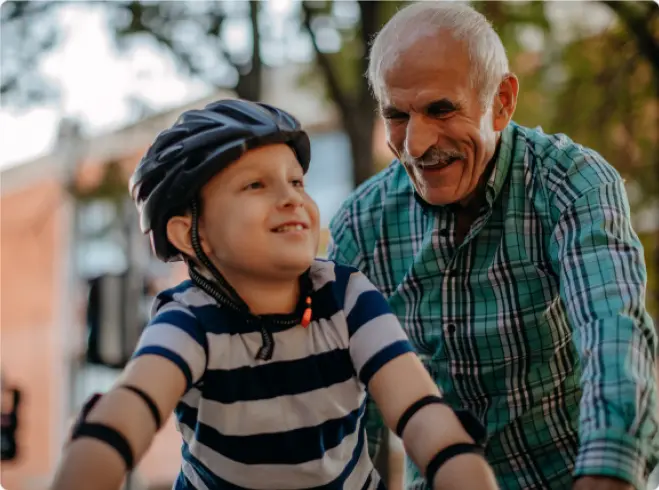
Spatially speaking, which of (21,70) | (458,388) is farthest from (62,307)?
(458,388)

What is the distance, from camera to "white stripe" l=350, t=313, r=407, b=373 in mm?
1413

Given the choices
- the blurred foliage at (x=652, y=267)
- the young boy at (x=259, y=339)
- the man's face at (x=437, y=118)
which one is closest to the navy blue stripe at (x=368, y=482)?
the young boy at (x=259, y=339)

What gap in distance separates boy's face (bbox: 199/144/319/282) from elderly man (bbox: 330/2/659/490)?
404 millimetres

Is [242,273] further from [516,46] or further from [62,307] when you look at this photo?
[62,307]

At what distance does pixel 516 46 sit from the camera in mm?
5152

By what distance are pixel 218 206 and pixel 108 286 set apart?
21.8ft

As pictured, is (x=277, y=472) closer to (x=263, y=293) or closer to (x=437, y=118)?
(x=263, y=293)

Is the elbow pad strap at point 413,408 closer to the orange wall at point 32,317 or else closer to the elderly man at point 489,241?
the elderly man at point 489,241

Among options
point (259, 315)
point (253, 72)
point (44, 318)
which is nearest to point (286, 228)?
point (259, 315)

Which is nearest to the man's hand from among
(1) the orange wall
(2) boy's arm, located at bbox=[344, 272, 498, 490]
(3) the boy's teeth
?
(2) boy's arm, located at bbox=[344, 272, 498, 490]

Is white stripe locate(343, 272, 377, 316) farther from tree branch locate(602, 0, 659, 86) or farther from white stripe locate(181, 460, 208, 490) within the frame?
tree branch locate(602, 0, 659, 86)

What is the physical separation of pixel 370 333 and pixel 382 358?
0.18 ft

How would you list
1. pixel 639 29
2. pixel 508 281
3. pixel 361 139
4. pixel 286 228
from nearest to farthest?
pixel 286 228 → pixel 508 281 → pixel 361 139 → pixel 639 29

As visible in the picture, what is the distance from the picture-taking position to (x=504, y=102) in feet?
6.44
